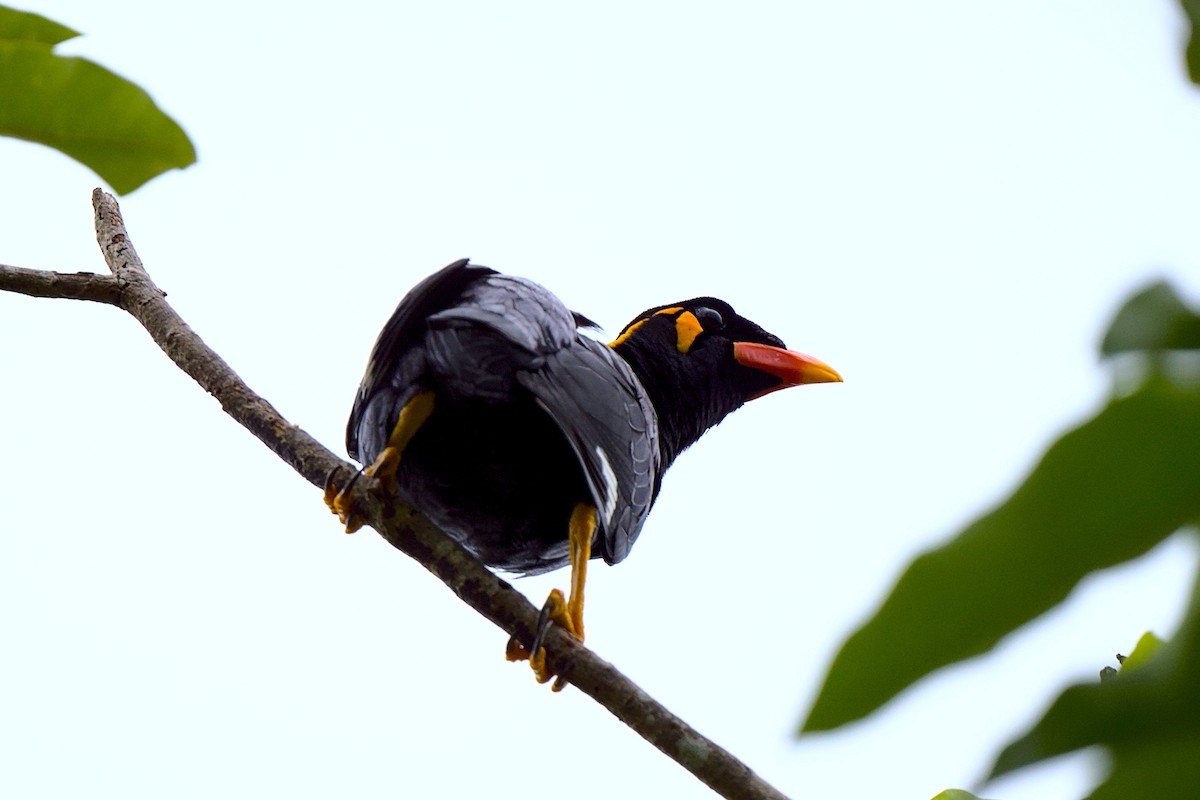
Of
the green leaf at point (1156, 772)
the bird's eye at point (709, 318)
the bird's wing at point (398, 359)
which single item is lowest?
the green leaf at point (1156, 772)

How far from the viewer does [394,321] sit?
127 inches

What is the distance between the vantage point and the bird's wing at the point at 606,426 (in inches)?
120

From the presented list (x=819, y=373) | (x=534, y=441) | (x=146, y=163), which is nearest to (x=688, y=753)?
(x=534, y=441)

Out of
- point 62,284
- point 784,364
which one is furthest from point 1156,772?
point 784,364

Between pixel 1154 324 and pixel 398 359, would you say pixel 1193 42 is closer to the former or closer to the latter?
pixel 1154 324

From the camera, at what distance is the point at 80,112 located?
95.7 inches

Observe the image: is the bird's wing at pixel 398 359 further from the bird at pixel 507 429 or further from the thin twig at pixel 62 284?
the thin twig at pixel 62 284

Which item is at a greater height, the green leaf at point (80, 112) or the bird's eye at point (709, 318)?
the bird's eye at point (709, 318)

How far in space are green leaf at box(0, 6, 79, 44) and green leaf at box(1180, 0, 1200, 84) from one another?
6.03 ft

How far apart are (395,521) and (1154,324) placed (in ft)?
7.86

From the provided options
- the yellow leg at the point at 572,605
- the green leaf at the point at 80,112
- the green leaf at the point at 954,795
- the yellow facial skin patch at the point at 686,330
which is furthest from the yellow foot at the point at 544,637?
the yellow facial skin patch at the point at 686,330

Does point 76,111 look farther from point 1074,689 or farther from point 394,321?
point 1074,689

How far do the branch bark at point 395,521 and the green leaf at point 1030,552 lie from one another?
57.8 inches

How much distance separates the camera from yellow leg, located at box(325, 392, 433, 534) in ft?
9.74
